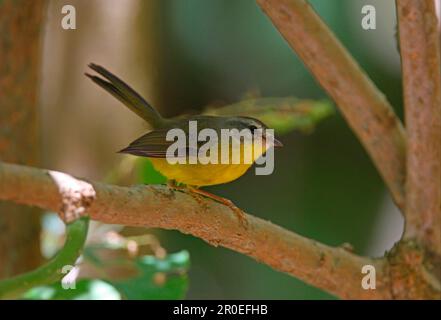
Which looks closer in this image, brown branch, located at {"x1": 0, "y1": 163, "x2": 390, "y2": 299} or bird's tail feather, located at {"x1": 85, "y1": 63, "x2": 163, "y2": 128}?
brown branch, located at {"x1": 0, "y1": 163, "x2": 390, "y2": 299}

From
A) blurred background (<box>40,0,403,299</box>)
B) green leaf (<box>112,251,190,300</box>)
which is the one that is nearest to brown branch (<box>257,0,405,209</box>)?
green leaf (<box>112,251,190,300</box>)

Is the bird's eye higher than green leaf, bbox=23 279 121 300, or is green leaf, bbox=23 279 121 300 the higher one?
the bird's eye

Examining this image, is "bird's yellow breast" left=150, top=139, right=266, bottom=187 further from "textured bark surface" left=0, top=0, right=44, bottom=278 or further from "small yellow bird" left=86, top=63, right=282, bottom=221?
"textured bark surface" left=0, top=0, right=44, bottom=278

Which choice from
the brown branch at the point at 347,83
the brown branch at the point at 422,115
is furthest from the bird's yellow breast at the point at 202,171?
the brown branch at the point at 422,115

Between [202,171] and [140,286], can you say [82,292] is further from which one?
[202,171]

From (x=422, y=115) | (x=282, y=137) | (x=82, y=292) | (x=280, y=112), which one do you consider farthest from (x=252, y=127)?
Answer: (x=282, y=137)
